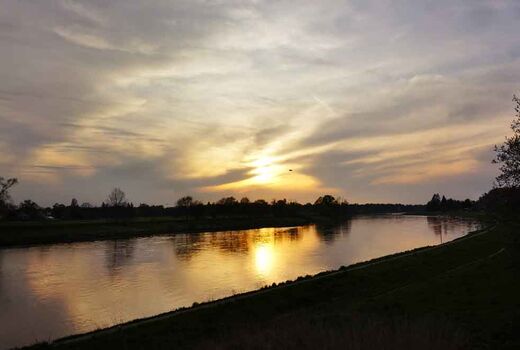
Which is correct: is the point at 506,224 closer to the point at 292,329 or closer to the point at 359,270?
the point at 292,329

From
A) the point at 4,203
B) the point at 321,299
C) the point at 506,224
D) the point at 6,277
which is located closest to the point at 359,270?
the point at 321,299

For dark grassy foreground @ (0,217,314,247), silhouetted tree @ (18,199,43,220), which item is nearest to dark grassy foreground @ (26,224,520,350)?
dark grassy foreground @ (0,217,314,247)

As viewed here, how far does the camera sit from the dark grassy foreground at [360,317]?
9.36 meters

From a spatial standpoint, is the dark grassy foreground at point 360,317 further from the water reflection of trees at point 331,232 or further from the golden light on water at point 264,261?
the water reflection of trees at point 331,232

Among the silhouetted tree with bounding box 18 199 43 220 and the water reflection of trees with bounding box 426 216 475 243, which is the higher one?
the silhouetted tree with bounding box 18 199 43 220

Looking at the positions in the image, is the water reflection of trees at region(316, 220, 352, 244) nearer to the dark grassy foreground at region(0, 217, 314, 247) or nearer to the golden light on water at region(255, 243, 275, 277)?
the golden light on water at region(255, 243, 275, 277)

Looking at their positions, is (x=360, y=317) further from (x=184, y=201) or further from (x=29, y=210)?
(x=184, y=201)

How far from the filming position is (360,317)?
13.3m

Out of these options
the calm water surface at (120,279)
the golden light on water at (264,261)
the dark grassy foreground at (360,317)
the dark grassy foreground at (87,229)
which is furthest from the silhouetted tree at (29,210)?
the dark grassy foreground at (360,317)

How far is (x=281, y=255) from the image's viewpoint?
53.2 meters

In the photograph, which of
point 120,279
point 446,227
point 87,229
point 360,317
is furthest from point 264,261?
point 446,227

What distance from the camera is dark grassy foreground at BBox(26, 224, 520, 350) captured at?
9359 millimetres

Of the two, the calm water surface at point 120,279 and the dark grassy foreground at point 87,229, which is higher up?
the dark grassy foreground at point 87,229

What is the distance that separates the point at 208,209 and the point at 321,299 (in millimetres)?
130730
